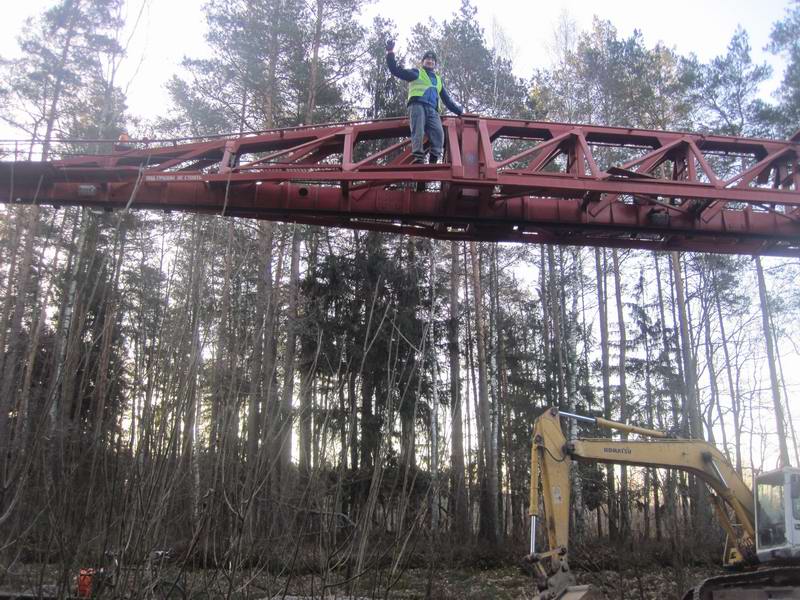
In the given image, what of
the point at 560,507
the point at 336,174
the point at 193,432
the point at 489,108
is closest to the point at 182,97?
the point at 489,108

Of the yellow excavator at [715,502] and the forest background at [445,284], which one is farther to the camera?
the forest background at [445,284]

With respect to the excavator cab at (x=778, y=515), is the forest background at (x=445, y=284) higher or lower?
higher

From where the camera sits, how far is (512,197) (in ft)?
27.6

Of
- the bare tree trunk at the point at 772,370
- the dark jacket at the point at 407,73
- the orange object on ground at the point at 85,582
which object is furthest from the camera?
the bare tree trunk at the point at 772,370

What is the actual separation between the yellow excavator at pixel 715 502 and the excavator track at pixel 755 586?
12 mm

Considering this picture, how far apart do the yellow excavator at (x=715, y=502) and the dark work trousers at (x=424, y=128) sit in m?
3.94

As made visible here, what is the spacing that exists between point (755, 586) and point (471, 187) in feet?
21.2

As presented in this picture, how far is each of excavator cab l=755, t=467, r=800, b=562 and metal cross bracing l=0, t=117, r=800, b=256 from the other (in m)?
3.21

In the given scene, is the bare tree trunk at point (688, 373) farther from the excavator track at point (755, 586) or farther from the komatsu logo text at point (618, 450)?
the komatsu logo text at point (618, 450)

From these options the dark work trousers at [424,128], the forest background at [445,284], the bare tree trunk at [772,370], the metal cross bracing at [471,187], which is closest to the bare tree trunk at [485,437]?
the forest background at [445,284]

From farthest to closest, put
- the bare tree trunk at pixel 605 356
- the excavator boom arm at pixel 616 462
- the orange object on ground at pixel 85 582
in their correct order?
the bare tree trunk at pixel 605 356
the excavator boom arm at pixel 616 462
the orange object on ground at pixel 85 582

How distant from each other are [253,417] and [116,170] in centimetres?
466

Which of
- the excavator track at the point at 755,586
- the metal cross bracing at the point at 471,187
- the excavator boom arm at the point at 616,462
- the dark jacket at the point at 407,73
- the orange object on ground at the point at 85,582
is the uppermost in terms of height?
the dark jacket at the point at 407,73

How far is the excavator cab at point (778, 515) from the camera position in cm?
893
